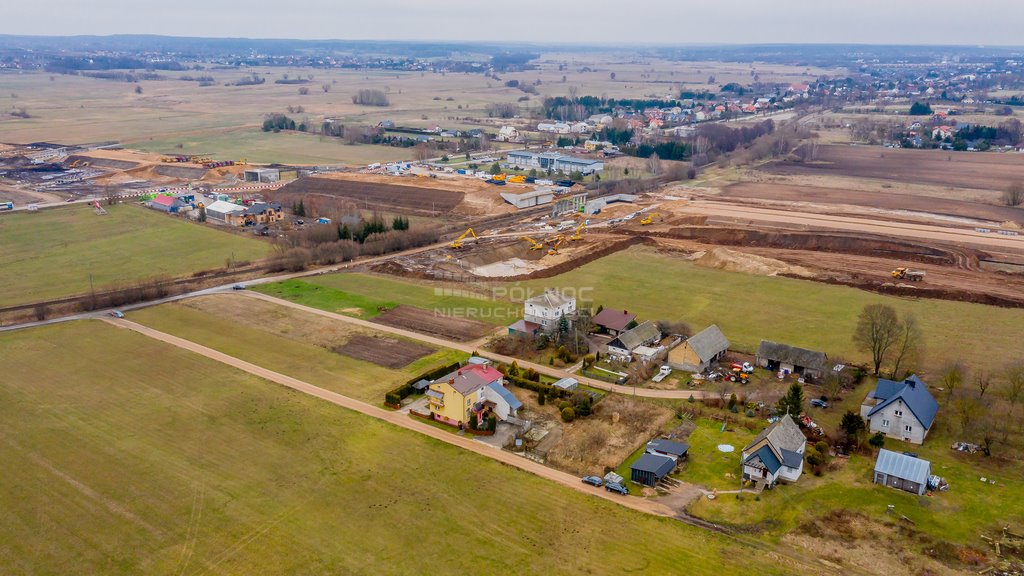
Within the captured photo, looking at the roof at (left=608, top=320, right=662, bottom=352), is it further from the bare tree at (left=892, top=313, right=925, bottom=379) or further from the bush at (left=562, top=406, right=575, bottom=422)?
the bare tree at (left=892, top=313, right=925, bottom=379)

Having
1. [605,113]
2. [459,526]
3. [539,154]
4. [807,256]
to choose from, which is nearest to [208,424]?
[459,526]

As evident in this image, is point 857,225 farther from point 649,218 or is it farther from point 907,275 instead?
point 649,218

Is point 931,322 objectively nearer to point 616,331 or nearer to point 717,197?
point 616,331

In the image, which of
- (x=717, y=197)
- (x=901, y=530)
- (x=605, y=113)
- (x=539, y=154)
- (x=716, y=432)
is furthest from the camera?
(x=605, y=113)

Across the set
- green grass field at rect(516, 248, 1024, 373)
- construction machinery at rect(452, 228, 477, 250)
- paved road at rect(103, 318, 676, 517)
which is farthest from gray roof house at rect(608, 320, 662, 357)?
construction machinery at rect(452, 228, 477, 250)

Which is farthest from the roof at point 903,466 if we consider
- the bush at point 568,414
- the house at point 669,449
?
the bush at point 568,414

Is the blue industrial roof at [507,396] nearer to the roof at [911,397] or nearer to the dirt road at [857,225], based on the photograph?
the roof at [911,397]

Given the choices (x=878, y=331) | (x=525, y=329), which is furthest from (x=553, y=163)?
(x=878, y=331)
